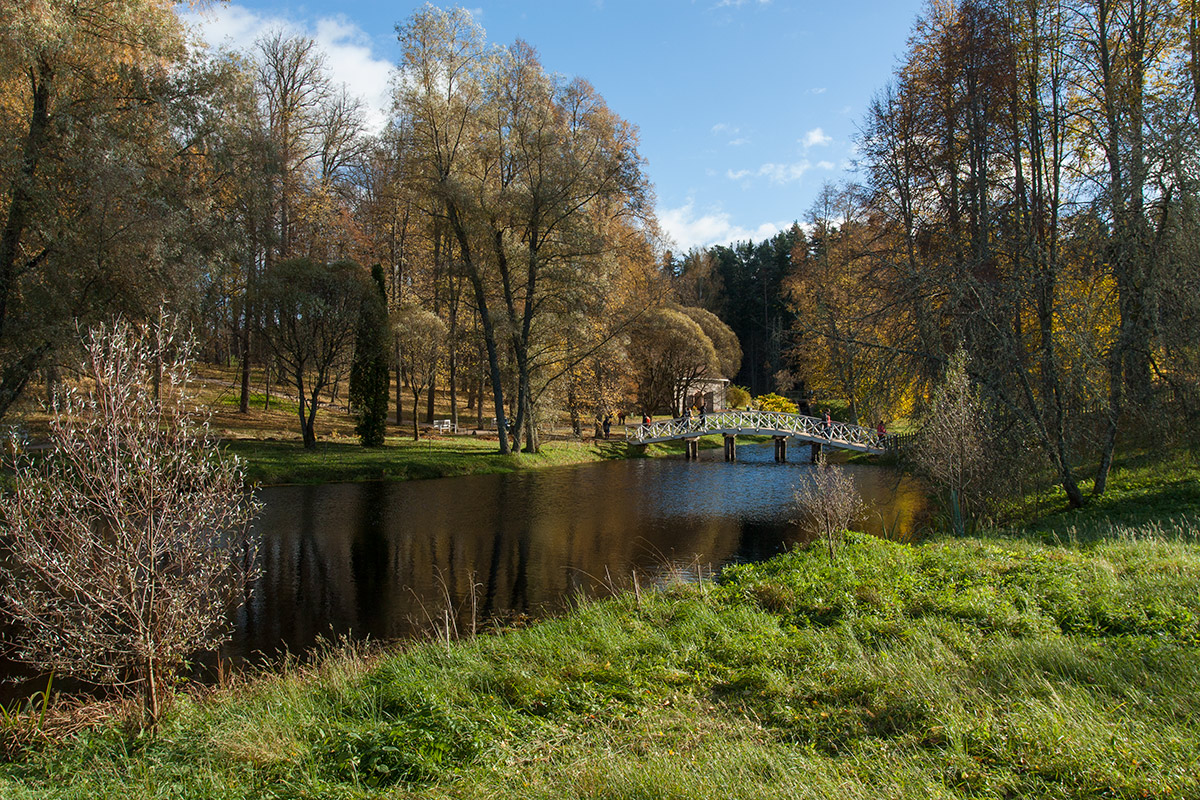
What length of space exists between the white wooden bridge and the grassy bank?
1966 centimetres

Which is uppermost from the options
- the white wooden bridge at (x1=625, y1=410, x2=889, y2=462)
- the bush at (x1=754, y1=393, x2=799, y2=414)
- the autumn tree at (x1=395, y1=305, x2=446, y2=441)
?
the autumn tree at (x1=395, y1=305, x2=446, y2=441)

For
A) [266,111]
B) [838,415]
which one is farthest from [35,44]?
[838,415]

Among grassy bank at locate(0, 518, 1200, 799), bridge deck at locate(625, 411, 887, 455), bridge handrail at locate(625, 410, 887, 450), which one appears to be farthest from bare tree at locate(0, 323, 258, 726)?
bridge handrail at locate(625, 410, 887, 450)

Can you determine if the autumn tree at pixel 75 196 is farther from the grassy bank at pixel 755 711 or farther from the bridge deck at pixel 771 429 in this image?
the bridge deck at pixel 771 429

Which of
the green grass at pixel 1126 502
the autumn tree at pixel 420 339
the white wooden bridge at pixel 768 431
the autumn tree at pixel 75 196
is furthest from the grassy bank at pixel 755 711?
the white wooden bridge at pixel 768 431

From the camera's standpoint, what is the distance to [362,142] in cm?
2981

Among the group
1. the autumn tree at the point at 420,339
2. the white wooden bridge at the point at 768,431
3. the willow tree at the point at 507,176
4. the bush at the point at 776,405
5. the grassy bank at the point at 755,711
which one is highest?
the willow tree at the point at 507,176

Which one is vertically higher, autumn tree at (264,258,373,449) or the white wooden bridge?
autumn tree at (264,258,373,449)

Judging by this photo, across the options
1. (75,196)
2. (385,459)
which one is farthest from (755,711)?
(385,459)

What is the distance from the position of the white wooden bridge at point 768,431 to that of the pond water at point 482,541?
530 centimetres

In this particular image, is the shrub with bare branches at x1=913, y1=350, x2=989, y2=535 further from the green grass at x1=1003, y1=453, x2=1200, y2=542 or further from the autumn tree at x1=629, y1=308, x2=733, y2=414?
the autumn tree at x1=629, y1=308, x2=733, y2=414

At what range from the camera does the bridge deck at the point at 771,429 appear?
25.8m

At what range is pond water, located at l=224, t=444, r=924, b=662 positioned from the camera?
27.2 ft

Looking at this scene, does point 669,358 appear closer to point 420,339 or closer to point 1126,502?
point 420,339
